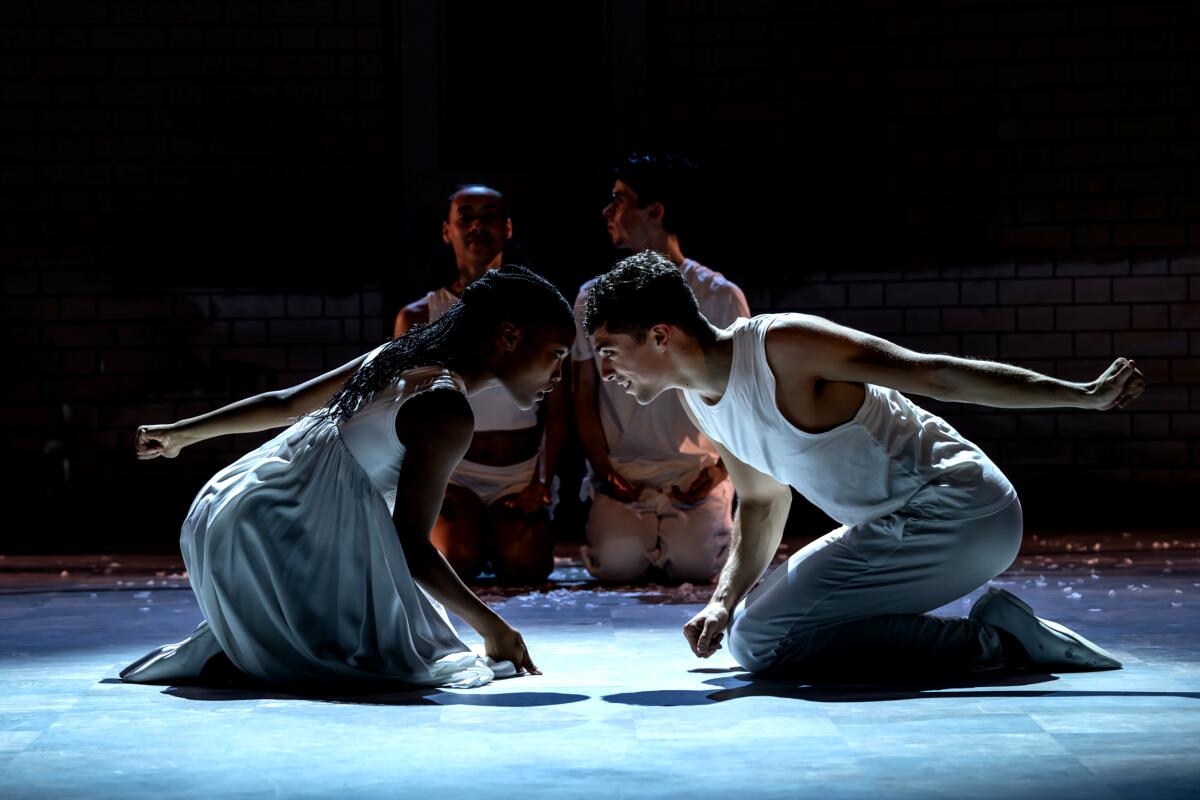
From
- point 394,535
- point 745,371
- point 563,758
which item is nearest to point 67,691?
point 394,535

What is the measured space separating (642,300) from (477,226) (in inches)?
90.6

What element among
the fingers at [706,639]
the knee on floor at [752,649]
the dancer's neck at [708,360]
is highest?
the dancer's neck at [708,360]

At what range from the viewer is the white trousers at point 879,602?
3326 millimetres

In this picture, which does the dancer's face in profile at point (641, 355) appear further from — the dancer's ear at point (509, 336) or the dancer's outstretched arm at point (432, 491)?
the dancer's outstretched arm at point (432, 491)

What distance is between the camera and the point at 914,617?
336 cm

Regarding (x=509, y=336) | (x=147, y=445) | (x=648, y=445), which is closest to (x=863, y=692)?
(x=509, y=336)

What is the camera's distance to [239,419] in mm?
3529

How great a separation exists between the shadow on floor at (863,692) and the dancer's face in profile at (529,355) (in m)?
0.72

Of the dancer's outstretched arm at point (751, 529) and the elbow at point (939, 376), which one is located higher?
the elbow at point (939, 376)

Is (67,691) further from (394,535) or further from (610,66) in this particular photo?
(610,66)

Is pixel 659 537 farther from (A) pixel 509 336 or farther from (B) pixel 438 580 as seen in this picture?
(B) pixel 438 580

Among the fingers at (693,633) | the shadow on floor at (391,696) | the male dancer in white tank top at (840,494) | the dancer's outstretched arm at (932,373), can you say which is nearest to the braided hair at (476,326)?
the male dancer in white tank top at (840,494)

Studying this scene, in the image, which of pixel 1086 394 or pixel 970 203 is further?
pixel 970 203

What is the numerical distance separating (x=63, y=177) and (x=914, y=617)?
5.24 metres
